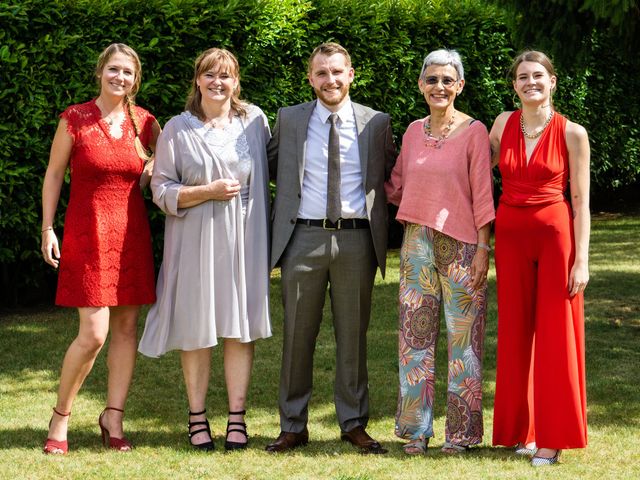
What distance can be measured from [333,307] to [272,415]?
1042 mm

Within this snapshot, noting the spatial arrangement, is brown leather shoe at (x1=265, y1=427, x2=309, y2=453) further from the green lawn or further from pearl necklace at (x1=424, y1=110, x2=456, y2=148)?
pearl necklace at (x1=424, y1=110, x2=456, y2=148)

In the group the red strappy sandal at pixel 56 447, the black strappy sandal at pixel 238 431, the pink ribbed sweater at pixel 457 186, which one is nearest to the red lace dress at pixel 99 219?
the red strappy sandal at pixel 56 447

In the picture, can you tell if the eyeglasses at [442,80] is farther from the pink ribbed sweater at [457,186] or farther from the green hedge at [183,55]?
the green hedge at [183,55]

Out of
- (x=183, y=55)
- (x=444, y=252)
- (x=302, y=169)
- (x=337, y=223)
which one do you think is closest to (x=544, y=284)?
(x=444, y=252)

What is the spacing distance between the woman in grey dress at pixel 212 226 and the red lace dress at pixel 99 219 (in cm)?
17

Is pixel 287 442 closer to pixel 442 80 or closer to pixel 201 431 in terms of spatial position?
pixel 201 431

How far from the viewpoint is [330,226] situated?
5109 mm

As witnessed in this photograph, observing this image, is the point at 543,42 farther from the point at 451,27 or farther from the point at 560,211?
the point at 451,27

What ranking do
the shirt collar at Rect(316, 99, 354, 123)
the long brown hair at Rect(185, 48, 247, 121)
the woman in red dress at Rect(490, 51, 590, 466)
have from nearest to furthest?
the woman in red dress at Rect(490, 51, 590, 466) → the long brown hair at Rect(185, 48, 247, 121) → the shirt collar at Rect(316, 99, 354, 123)

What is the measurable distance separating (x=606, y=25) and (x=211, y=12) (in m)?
3.40

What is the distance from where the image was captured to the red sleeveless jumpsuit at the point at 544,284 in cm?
493

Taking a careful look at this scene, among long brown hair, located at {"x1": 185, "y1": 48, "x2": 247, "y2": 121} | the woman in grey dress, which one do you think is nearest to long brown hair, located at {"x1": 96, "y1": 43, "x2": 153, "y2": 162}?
the woman in grey dress

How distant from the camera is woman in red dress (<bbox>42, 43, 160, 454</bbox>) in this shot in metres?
5.10

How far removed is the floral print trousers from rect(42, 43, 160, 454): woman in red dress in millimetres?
1306
